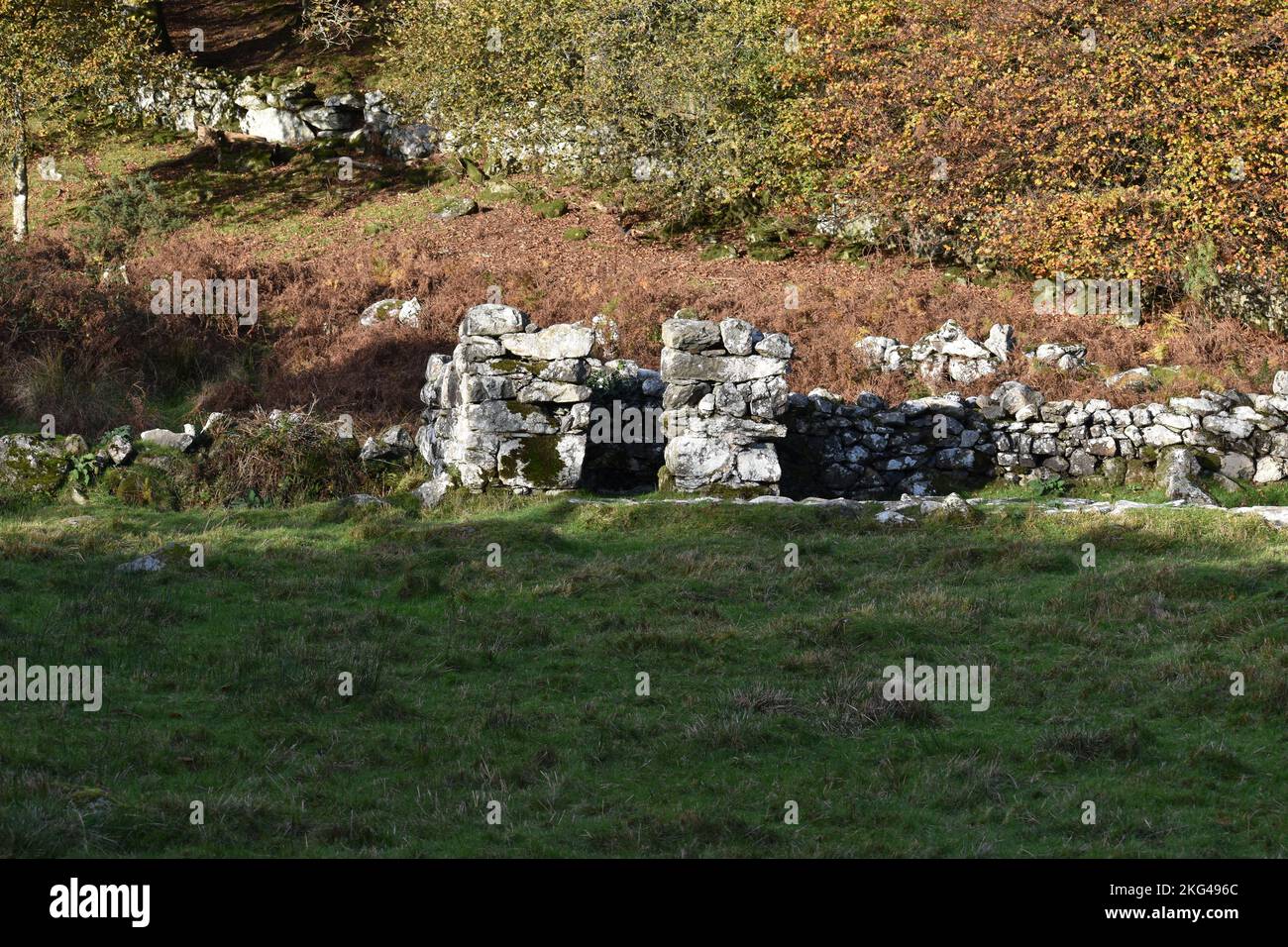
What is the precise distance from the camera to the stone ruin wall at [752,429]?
718 inches

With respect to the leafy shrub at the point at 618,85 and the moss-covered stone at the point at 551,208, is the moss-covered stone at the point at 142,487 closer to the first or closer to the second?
the moss-covered stone at the point at 551,208

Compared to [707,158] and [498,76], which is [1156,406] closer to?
[707,158]

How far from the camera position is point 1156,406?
20.2 meters

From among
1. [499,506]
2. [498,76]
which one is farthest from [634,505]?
[498,76]

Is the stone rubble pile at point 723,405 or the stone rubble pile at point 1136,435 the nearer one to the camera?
the stone rubble pile at point 723,405

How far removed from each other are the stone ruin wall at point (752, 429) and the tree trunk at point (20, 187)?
1639cm

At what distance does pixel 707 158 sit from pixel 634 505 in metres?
17.9
